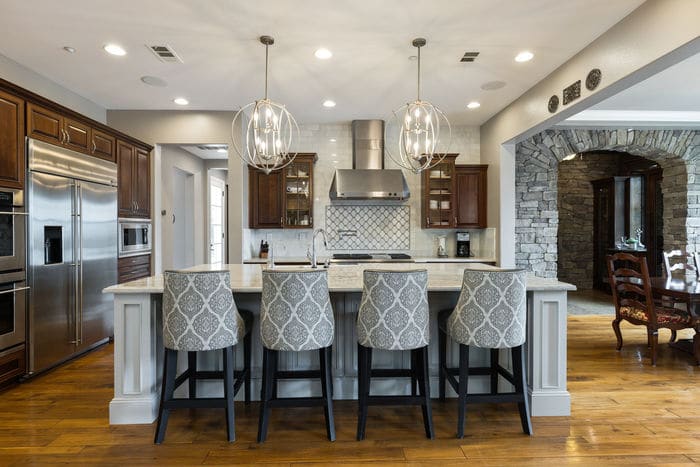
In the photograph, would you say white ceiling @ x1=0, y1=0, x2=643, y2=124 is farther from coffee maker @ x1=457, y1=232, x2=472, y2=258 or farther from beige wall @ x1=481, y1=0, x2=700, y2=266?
coffee maker @ x1=457, y1=232, x2=472, y2=258

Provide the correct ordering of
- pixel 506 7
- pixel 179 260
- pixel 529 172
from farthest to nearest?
pixel 179 260 < pixel 529 172 < pixel 506 7

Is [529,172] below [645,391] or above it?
above

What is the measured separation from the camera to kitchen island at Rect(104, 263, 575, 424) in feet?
7.72

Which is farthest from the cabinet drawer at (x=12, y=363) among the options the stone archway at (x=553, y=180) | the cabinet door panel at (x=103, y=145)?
the stone archway at (x=553, y=180)

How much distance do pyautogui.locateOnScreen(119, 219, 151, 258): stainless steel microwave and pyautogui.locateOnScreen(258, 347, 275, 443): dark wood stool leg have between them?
2802 mm

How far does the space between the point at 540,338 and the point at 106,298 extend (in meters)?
4.00

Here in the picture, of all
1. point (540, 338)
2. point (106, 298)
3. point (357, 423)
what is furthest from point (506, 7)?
point (106, 298)

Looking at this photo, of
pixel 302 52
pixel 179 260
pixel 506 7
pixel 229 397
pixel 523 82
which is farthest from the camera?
pixel 179 260

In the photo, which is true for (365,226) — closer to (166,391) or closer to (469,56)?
(469,56)

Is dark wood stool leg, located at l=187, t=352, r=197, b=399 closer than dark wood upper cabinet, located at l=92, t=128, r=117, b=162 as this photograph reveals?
Yes

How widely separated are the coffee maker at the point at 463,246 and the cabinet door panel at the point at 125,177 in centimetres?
421

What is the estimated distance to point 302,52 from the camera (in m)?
3.20

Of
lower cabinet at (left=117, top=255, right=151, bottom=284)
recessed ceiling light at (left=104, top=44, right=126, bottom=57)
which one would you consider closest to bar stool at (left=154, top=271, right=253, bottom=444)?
recessed ceiling light at (left=104, top=44, right=126, bottom=57)

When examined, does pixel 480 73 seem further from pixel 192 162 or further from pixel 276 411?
pixel 192 162
